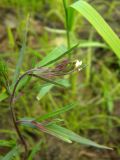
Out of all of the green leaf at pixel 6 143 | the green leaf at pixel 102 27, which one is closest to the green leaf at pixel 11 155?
the green leaf at pixel 6 143

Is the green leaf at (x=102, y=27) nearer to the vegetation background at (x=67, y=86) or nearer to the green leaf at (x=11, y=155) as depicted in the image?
the vegetation background at (x=67, y=86)

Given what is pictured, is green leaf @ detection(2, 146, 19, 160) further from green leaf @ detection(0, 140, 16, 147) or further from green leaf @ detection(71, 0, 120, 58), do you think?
green leaf @ detection(71, 0, 120, 58)

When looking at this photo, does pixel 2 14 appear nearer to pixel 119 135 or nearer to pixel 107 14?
pixel 107 14

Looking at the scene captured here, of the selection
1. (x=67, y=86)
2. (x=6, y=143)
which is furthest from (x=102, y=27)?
(x=6, y=143)

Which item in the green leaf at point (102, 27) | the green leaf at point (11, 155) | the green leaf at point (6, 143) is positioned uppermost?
the green leaf at point (102, 27)

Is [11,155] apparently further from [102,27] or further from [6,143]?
[102,27]
